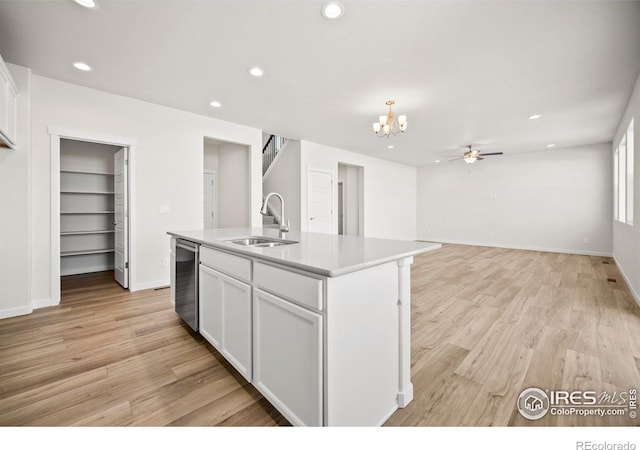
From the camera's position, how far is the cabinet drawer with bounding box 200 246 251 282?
1.60 meters

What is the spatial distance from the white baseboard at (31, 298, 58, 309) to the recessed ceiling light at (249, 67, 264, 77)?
11.6 feet

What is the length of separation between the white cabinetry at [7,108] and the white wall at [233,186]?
2921 millimetres

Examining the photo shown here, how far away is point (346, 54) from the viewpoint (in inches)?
102

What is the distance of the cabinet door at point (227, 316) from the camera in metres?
1.63

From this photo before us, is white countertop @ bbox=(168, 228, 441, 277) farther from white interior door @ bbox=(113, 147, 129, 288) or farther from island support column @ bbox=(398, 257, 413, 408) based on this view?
white interior door @ bbox=(113, 147, 129, 288)

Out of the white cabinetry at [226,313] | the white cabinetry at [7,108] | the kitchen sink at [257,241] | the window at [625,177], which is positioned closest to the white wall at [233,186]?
the kitchen sink at [257,241]

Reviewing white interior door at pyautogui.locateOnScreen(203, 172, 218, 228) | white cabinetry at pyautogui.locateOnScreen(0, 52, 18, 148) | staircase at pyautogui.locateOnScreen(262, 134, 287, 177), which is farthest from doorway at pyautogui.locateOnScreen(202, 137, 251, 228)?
white cabinetry at pyautogui.locateOnScreen(0, 52, 18, 148)

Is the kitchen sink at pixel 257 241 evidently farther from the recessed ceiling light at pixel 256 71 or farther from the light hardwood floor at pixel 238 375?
the recessed ceiling light at pixel 256 71

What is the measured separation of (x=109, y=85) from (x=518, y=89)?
16.9 feet

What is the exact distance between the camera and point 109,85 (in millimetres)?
3260

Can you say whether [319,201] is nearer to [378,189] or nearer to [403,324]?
[378,189]

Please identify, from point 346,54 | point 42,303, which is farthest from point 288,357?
point 42,303

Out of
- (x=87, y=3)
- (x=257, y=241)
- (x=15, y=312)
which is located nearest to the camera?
(x=87, y=3)

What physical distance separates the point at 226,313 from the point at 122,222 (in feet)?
10.1
